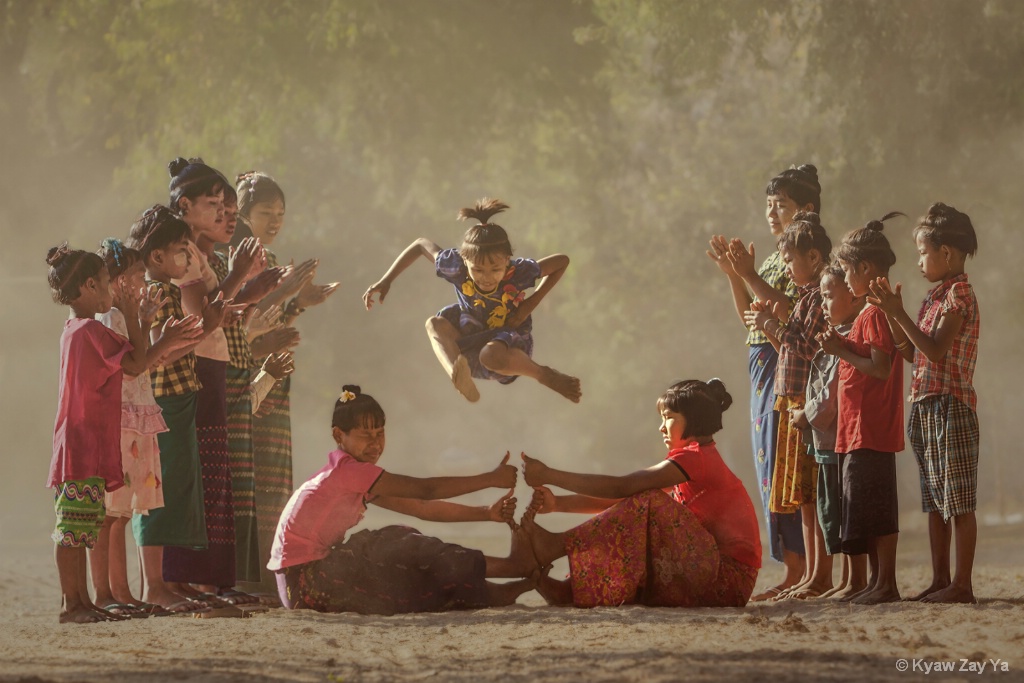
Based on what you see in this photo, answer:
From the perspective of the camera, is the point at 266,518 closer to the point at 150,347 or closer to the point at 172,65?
the point at 150,347

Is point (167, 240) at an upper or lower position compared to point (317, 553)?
upper

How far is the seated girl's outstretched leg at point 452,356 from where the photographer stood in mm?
5855

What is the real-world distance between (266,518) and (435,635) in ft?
6.37

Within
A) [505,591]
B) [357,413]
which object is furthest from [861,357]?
[357,413]

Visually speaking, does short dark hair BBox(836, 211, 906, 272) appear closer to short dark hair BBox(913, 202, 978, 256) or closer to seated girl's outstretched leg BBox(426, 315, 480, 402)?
short dark hair BBox(913, 202, 978, 256)

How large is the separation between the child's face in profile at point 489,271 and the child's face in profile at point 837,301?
157 cm

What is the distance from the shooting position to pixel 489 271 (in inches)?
241

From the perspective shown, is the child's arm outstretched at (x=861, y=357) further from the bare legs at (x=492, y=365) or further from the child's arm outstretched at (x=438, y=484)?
the child's arm outstretched at (x=438, y=484)

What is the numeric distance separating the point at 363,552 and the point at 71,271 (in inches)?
71.0

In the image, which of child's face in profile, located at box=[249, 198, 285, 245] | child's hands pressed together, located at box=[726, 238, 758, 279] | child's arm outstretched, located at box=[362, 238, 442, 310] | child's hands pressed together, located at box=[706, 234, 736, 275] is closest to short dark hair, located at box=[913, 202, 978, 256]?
child's hands pressed together, located at box=[726, 238, 758, 279]

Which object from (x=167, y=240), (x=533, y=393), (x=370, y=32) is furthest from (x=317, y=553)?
(x=533, y=393)

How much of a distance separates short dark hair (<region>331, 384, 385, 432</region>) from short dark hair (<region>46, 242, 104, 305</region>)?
4.02ft

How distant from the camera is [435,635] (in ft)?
15.8

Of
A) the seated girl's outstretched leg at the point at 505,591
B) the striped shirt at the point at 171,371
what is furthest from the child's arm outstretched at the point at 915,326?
the striped shirt at the point at 171,371
